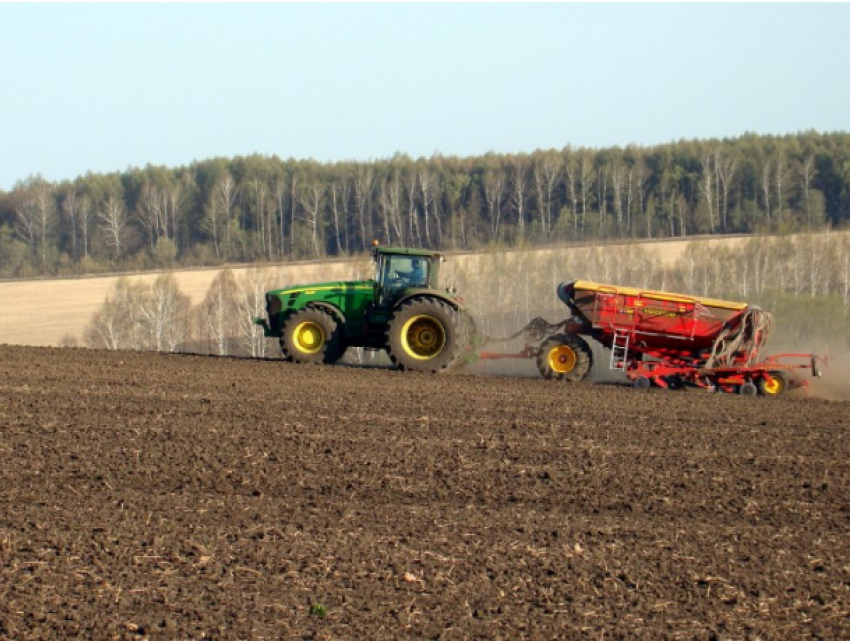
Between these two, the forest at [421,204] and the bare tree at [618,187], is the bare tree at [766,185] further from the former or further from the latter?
the bare tree at [618,187]

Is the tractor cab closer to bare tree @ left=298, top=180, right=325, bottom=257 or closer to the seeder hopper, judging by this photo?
the seeder hopper

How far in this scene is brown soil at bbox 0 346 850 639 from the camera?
22.0ft

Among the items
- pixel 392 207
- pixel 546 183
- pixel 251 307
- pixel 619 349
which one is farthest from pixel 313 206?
pixel 619 349

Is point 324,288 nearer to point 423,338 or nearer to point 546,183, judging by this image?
point 423,338

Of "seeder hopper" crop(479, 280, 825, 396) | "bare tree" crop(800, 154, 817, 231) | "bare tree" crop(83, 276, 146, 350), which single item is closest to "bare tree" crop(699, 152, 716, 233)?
"bare tree" crop(800, 154, 817, 231)

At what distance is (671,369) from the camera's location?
691 inches

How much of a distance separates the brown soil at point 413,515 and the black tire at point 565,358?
8.27ft

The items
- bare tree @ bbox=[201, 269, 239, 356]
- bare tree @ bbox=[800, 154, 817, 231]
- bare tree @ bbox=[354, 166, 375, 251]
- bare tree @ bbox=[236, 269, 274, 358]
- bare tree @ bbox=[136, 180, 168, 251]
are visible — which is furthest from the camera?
bare tree @ bbox=[136, 180, 168, 251]

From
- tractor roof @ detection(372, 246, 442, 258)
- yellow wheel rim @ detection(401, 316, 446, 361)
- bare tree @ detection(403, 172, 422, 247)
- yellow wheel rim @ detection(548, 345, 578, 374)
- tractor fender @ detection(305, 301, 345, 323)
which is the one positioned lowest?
yellow wheel rim @ detection(548, 345, 578, 374)

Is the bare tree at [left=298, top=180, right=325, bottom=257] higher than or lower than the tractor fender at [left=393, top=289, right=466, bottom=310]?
higher

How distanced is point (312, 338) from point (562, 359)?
411 centimetres

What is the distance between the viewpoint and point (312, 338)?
18.2 meters

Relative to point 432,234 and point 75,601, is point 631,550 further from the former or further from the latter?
point 432,234

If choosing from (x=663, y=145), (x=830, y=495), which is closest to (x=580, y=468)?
(x=830, y=495)
